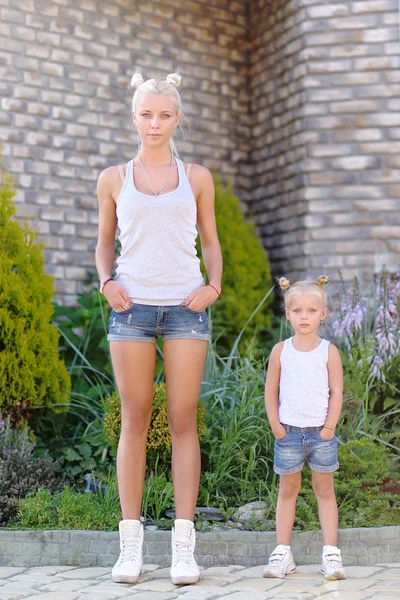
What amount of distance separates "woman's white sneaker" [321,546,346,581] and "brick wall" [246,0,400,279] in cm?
341

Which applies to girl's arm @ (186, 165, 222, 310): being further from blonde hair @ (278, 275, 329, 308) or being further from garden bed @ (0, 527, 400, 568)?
garden bed @ (0, 527, 400, 568)

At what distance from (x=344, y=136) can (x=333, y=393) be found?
12.1 feet

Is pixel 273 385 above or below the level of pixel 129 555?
above

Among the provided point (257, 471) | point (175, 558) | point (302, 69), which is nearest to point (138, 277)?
point (175, 558)

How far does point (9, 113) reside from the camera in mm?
6602

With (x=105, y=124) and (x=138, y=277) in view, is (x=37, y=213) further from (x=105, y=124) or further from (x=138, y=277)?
(x=138, y=277)

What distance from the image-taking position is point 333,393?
3.39 m

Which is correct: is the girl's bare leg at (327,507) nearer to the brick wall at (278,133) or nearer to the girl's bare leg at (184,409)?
the girl's bare leg at (184,409)

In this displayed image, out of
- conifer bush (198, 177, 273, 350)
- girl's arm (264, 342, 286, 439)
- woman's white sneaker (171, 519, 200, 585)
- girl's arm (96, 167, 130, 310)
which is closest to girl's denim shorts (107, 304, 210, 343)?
girl's arm (96, 167, 130, 310)

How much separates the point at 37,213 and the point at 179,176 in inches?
138

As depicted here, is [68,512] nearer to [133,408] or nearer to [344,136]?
[133,408]

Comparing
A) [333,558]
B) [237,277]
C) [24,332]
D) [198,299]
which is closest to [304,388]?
[198,299]

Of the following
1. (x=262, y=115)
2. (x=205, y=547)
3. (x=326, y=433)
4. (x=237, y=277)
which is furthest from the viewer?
(x=262, y=115)

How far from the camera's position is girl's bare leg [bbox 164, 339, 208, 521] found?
128 inches
